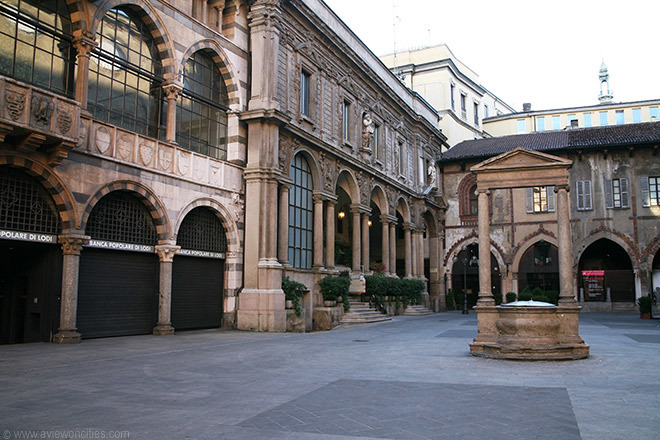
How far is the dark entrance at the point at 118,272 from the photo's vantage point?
15680mm

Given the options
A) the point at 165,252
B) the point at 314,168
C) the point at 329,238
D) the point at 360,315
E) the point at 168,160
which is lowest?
the point at 360,315

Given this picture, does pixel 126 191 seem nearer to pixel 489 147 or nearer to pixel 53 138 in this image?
pixel 53 138

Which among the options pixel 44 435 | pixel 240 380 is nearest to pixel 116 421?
pixel 44 435

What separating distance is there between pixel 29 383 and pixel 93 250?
7557 millimetres

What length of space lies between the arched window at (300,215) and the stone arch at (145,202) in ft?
20.9

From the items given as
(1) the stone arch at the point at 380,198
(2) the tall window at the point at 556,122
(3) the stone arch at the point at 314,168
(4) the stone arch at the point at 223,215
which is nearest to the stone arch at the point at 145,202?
(4) the stone arch at the point at 223,215

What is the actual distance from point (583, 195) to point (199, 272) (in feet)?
92.3

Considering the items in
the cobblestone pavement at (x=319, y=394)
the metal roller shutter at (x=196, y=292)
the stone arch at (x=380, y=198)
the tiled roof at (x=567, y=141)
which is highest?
the tiled roof at (x=567, y=141)

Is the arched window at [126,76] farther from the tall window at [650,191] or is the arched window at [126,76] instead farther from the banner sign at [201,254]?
the tall window at [650,191]

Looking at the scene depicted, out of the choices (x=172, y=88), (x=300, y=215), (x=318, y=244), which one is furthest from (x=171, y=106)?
(x=318, y=244)

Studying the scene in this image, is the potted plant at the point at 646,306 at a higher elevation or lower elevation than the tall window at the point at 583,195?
lower

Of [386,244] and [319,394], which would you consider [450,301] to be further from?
[319,394]

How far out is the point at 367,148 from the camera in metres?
30.0

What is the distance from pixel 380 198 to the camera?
32594 millimetres
